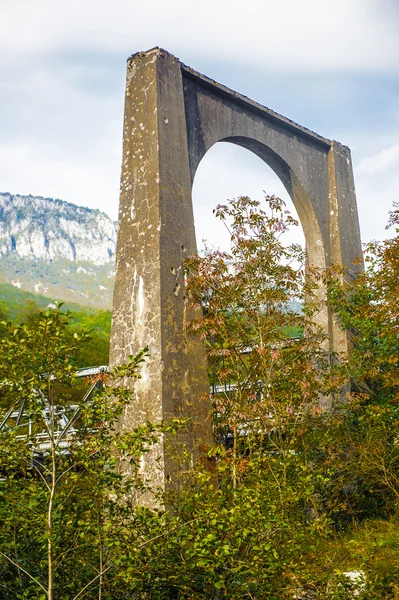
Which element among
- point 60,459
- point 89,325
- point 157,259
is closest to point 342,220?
point 157,259

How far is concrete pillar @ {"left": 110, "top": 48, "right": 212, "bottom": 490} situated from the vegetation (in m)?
0.26

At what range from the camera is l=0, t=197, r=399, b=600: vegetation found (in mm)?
4578

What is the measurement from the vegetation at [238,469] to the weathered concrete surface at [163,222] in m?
0.28

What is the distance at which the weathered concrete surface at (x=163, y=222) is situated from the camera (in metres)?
8.15

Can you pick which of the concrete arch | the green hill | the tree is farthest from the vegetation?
the green hill

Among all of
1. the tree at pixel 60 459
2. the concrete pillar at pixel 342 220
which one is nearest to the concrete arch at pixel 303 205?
the concrete pillar at pixel 342 220

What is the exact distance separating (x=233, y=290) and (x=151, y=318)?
1.09m

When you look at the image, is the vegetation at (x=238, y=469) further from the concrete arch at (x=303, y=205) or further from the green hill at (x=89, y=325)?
the green hill at (x=89, y=325)

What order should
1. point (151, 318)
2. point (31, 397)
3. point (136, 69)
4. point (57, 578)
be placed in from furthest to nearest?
point (136, 69) → point (151, 318) → point (57, 578) → point (31, 397)

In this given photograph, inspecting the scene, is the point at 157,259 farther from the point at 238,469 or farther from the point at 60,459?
the point at 60,459

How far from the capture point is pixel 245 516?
5.12 metres

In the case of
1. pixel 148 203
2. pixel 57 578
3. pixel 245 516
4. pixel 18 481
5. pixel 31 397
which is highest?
pixel 148 203

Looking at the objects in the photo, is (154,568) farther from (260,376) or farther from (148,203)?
(148,203)

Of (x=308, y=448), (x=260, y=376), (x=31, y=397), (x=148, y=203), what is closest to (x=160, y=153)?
(x=148, y=203)
